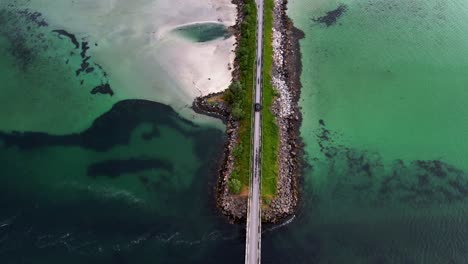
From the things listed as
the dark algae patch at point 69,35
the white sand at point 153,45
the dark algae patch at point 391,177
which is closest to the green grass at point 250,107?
the white sand at point 153,45

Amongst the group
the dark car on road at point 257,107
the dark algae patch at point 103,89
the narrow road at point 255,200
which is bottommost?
the narrow road at point 255,200

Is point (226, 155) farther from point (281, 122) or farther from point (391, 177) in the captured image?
point (391, 177)

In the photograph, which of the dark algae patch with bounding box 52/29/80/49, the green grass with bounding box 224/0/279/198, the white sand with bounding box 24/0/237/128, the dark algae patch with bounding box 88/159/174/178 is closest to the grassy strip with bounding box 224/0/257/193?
the green grass with bounding box 224/0/279/198

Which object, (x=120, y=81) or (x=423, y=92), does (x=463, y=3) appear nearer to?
(x=423, y=92)

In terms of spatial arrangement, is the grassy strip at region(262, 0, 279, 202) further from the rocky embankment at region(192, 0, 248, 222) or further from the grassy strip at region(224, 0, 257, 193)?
the rocky embankment at region(192, 0, 248, 222)

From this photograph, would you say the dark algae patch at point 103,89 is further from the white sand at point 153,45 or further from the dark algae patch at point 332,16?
the dark algae patch at point 332,16

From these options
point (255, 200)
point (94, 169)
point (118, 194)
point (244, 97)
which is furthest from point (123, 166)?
point (244, 97)

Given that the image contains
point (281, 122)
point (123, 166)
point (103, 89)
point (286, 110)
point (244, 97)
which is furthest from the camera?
point (103, 89)
